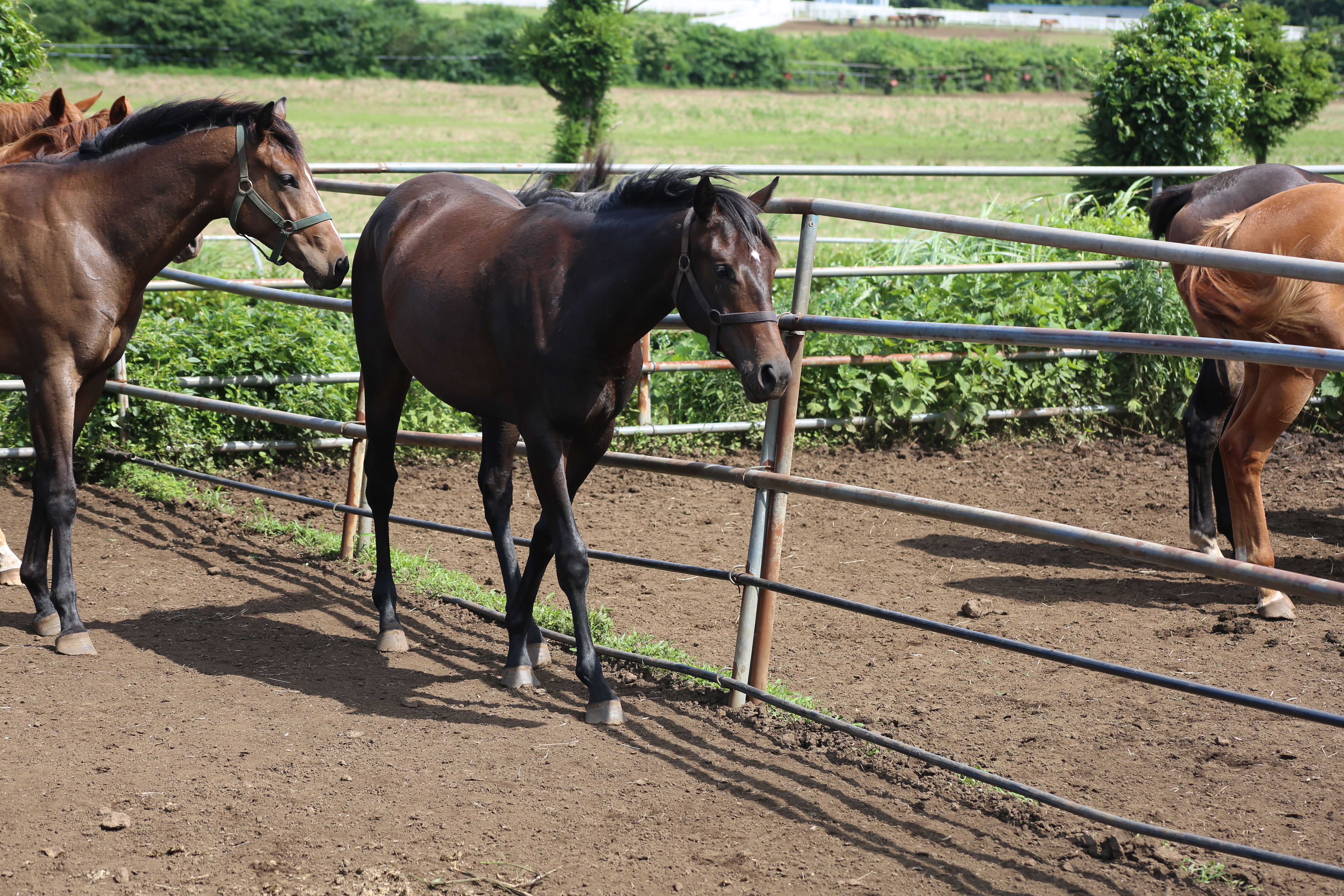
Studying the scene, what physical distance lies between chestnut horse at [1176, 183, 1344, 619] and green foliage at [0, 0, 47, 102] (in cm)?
682

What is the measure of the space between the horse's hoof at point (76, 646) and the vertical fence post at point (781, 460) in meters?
2.35

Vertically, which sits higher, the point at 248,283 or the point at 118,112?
the point at 118,112

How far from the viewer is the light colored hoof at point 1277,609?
14.4 ft

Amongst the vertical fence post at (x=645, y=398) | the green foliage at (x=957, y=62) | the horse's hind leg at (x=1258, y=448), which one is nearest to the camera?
the horse's hind leg at (x=1258, y=448)

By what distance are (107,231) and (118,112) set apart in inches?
50.3

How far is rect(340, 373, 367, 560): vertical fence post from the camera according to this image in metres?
5.06

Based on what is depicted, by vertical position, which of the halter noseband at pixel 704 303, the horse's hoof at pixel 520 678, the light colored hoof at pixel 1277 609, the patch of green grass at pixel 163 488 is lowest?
the patch of green grass at pixel 163 488


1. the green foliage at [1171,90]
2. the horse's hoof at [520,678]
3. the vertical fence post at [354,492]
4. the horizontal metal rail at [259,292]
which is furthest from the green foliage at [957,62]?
the horse's hoof at [520,678]

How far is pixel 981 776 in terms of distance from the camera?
9.06ft

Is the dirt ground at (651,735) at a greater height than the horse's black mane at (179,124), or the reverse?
the horse's black mane at (179,124)

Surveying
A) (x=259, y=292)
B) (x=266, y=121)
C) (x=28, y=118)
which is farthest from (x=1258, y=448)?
(x=28, y=118)

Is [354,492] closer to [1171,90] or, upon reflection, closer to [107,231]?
[107,231]

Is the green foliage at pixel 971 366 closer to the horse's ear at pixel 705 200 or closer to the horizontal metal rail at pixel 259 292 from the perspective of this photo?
the horizontal metal rail at pixel 259 292

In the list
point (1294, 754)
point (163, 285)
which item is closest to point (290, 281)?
point (163, 285)
